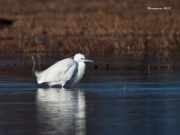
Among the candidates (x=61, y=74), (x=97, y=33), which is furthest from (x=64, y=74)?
(x=97, y=33)

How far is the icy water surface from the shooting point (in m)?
10.0

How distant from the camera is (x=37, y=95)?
14.2 m

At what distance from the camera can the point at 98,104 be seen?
12.6 metres

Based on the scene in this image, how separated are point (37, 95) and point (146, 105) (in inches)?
107

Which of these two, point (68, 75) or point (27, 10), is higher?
point (27, 10)

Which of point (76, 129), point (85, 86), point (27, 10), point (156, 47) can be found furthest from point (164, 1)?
point (76, 129)

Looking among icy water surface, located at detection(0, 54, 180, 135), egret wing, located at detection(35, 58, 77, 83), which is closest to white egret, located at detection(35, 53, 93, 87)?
egret wing, located at detection(35, 58, 77, 83)

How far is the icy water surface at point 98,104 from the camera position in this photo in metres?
10.0

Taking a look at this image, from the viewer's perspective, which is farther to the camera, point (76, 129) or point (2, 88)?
point (2, 88)

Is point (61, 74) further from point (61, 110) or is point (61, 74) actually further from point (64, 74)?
point (61, 110)

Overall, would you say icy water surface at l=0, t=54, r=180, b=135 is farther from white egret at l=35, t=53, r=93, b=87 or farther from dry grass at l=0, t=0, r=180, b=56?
dry grass at l=0, t=0, r=180, b=56

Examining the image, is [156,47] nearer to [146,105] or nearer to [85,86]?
[85,86]

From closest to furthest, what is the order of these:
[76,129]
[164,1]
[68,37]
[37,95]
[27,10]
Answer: [76,129] → [37,95] → [68,37] → [27,10] → [164,1]

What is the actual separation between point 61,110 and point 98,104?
3.31ft
